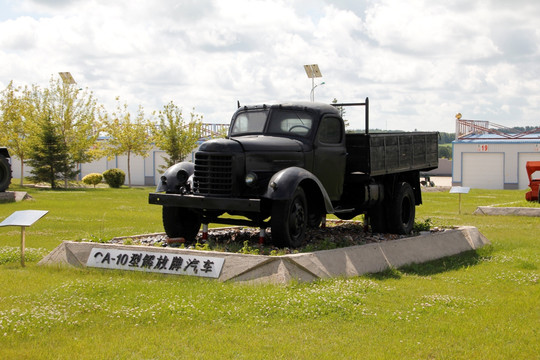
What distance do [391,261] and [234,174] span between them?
9.37 feet

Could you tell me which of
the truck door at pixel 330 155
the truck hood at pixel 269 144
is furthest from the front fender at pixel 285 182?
the truck door at pixel 330 155

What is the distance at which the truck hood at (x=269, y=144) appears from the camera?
1036 centimetres

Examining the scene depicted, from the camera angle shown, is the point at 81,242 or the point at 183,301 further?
the point at 81,242

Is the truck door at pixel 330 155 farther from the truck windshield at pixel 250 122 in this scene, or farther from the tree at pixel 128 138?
the tree at pixel 128 138

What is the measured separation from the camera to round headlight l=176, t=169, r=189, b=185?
37.7 ft

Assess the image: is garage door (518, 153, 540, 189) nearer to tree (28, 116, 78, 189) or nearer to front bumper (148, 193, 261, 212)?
tree (28, 116, 78, 189)

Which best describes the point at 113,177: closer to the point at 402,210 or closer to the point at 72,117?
the point at 72,117

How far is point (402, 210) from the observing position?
13922mm

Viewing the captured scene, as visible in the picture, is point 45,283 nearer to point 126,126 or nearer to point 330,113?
point 330,113

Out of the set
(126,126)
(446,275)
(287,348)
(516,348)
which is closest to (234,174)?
(446,275)

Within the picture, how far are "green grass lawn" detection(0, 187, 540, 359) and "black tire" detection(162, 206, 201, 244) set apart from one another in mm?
2022

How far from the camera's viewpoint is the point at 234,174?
10.1 m

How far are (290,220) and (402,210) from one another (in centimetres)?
446

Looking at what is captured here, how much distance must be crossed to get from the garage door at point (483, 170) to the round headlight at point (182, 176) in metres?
43.1
